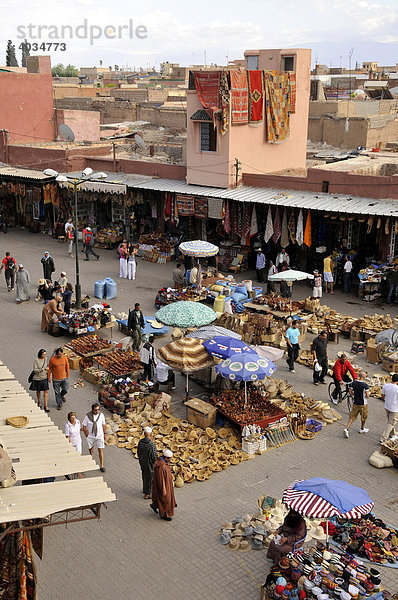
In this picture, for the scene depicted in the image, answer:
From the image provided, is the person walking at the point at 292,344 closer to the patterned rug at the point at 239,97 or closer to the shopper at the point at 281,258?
the shopper at the point at 281,258

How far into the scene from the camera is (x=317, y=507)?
32.1 feet

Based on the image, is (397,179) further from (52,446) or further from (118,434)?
(52,446)

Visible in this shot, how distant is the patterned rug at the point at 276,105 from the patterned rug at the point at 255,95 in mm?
435

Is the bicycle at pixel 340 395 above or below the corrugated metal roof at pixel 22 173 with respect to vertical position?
below

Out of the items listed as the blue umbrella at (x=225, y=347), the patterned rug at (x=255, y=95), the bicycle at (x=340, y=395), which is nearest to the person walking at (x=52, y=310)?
the blue umbrella at (x=225, y=347)

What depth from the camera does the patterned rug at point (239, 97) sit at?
88.4ft

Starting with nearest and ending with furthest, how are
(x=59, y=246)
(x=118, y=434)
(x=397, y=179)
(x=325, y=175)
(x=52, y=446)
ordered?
1. (x=52, y=446)
2. (x=118, y=434)
3. (x=397, y=179)
4. (x=325, y=175)
5. (x=59, y=246)

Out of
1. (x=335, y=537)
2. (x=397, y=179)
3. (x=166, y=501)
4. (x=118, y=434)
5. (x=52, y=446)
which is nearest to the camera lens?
(x=52, y=446)

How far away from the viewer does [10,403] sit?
37.3ft

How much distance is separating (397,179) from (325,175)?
2905 mm

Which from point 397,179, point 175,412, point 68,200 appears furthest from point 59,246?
point 175,412

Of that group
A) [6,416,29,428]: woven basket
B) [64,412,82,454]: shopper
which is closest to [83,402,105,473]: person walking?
[64,412,82,454]: shopper

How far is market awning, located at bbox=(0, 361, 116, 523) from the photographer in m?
7.74

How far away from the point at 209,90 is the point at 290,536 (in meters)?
20.7
